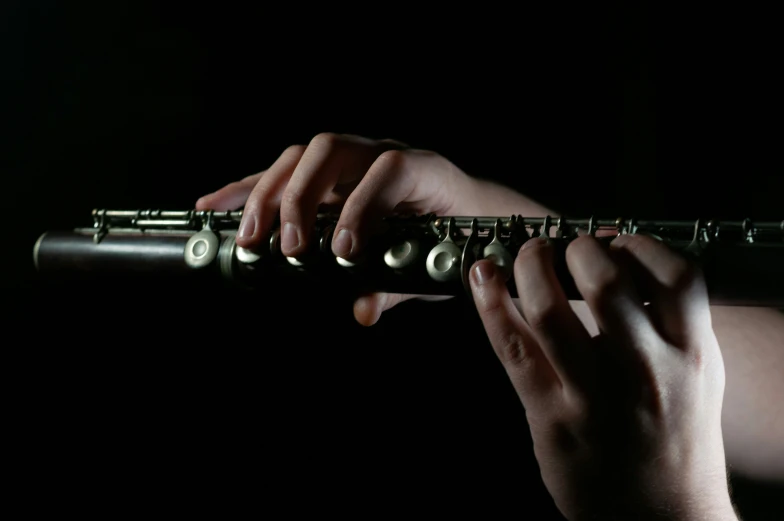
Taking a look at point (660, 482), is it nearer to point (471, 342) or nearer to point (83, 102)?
point (471, 342)

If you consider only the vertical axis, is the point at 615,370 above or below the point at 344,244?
below

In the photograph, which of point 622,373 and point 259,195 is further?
point 259,195

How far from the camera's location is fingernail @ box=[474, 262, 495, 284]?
523 mm

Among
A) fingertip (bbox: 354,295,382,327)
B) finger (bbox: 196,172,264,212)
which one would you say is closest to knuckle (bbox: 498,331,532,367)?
fingertip (bbox: 354,295,382,327)

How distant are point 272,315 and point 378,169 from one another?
65cm

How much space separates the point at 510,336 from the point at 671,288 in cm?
15

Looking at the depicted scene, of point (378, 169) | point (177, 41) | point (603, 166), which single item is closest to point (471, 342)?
point (378, 169)

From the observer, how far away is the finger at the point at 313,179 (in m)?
0.64

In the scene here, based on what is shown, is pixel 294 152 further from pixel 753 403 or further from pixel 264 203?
pixel 753 403

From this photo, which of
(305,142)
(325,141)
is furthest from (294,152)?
(305,142)

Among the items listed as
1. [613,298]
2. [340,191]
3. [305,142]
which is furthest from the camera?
[305,142]

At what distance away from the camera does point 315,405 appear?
1166 millimetres

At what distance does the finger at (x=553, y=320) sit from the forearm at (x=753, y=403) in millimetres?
528

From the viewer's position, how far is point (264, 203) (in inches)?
26.7
